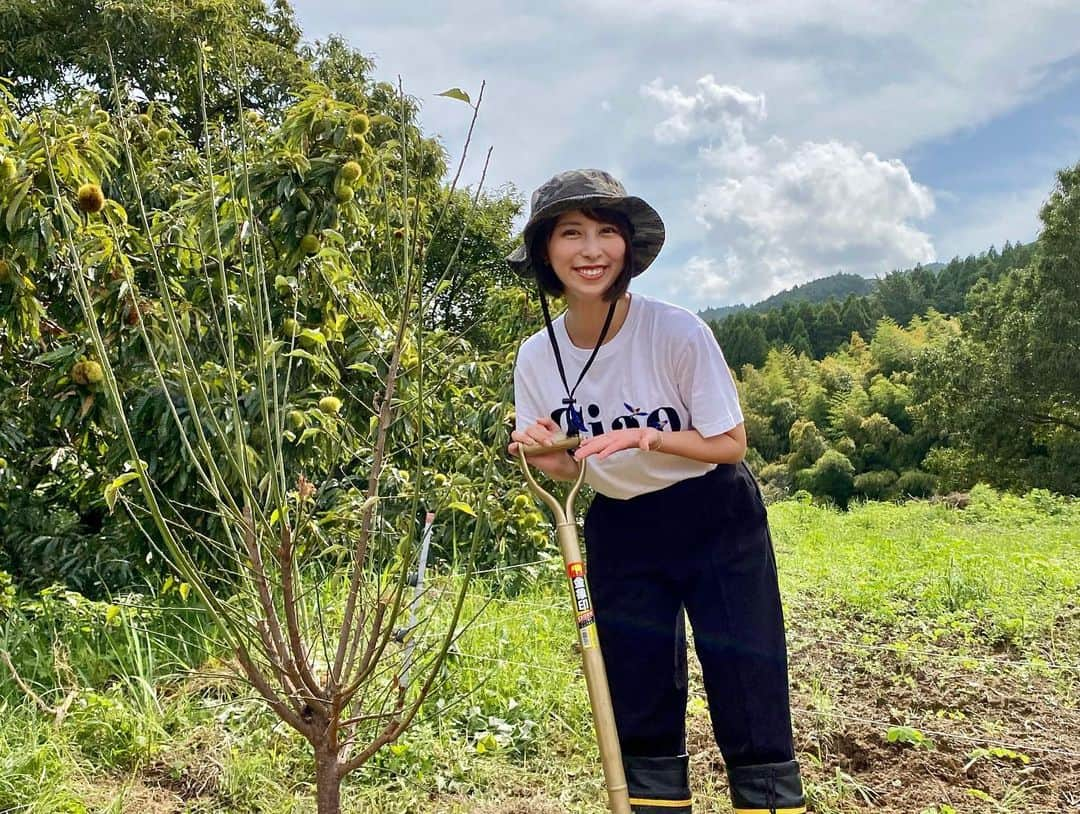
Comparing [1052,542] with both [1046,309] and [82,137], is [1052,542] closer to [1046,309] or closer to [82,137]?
[82,137]

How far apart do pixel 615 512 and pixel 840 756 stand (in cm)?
128

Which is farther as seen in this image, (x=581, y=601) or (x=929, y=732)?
(x=929, y=732)

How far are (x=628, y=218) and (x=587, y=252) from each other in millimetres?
133

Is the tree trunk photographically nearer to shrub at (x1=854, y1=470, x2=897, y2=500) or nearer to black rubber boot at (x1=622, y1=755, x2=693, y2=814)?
black rubber boot at (x1=622, y1=755, x2=693, y2=814)

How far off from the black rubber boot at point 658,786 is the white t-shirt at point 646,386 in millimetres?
522

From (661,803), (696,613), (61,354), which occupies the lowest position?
(661,803)

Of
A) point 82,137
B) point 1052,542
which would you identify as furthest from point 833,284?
point 82,137

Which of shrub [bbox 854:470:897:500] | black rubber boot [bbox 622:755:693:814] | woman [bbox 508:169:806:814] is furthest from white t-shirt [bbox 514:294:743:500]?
shrub [bbox 854:470:897:500]

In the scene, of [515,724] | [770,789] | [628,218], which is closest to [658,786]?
[770,789]

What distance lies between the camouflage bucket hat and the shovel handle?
405 mm

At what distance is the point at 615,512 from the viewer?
164 cm

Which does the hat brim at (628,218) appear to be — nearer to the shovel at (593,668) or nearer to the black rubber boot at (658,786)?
the shovel at (593,668)

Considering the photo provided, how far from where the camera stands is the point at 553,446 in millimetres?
1382

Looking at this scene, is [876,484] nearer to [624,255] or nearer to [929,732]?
[929,732]
